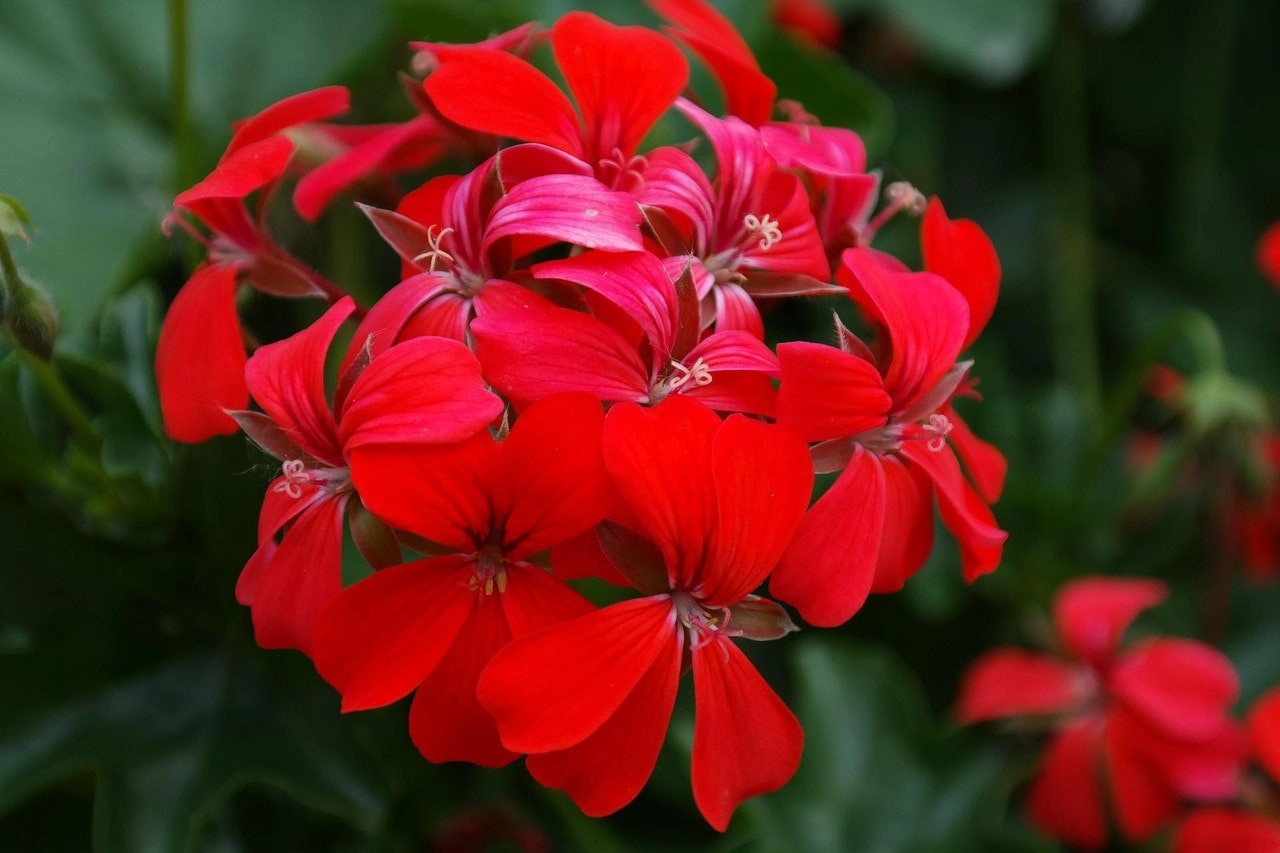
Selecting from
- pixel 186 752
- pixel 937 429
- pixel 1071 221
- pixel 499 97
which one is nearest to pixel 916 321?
pixel 937 429

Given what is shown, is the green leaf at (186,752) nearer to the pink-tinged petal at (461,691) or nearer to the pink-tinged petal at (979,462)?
the pink-tinged petal at (461,691)

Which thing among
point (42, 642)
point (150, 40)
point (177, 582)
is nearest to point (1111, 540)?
point (177, 582)

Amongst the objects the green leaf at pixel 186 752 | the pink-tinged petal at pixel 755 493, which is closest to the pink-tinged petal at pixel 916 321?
the pink-tinged petal at pixel 755 493

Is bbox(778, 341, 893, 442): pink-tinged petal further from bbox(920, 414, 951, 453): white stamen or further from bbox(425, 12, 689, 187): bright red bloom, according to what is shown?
bbox(425, 12, 689, 187): bright red bloom

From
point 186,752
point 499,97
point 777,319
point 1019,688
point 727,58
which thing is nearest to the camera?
point 499,97

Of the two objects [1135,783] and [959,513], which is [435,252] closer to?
[959,513]

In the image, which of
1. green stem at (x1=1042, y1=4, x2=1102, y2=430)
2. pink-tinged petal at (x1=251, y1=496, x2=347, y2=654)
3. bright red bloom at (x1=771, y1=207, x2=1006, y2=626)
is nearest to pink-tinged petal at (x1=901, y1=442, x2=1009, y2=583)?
bright red bloom at (x1=771, y1=207, x2=1006, y2=626)

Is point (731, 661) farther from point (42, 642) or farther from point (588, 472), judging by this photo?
point (42, 642)
